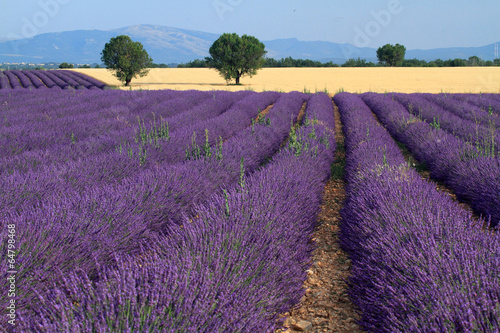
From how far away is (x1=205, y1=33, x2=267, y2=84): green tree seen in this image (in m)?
25.5

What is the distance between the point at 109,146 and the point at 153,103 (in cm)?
551

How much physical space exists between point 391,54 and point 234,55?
3918cm

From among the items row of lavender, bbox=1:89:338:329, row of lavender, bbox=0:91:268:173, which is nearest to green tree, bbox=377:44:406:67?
row of lavender, bbox=0:91:268:173

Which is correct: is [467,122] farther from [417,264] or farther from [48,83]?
[48,83]

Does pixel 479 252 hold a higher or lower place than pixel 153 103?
lower

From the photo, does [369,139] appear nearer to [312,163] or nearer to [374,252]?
[312,163]

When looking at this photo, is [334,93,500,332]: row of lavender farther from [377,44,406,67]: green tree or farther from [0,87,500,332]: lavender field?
[377,44,406,67]: green tree

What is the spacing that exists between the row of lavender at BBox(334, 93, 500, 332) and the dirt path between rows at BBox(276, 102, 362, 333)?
0.11 meters

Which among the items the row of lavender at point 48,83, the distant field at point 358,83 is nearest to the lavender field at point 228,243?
the distant field at point 358,83

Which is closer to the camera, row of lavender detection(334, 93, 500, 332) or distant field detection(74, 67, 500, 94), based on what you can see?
row of lavender detection(334, 93, 500, 332)

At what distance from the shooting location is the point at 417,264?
5.66ft

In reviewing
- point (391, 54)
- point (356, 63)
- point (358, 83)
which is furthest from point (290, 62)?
point (358, 83)

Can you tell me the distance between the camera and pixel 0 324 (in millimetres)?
1427

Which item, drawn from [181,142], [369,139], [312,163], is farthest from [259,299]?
[369,139]
